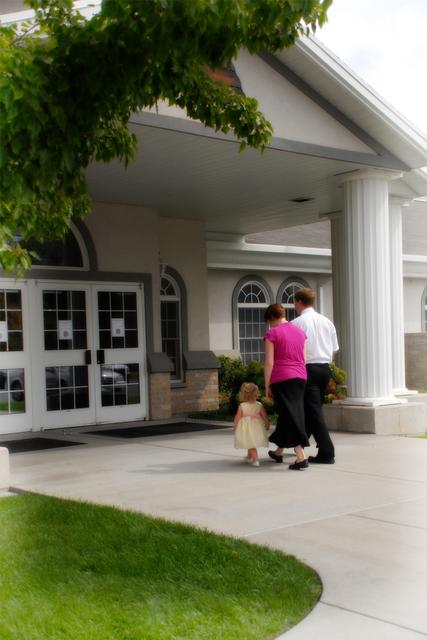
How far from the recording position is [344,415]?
39.8 ft

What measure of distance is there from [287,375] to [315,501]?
1.85 m

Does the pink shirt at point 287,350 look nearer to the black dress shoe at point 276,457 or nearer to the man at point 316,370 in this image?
the man at point 316,370

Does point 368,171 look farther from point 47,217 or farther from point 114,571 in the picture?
point 114,571

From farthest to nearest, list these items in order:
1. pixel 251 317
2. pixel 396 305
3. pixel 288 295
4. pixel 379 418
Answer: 1. pixel 288 295
2. pixel 251 317
3. pixel 396 305
4. pixel 379 418

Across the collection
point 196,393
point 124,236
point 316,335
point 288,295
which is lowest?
point 196,393

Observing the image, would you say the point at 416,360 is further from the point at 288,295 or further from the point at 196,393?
the point at 196,393

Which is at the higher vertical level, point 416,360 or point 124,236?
point 124,236

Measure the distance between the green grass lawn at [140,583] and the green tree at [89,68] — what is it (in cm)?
197

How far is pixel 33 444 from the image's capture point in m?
11.6

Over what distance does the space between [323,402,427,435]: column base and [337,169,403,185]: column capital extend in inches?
133

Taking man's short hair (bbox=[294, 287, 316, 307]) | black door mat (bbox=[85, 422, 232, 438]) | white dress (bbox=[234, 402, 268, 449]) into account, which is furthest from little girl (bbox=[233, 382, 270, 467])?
black door mat (bbox=[85, 422, 232, 438])

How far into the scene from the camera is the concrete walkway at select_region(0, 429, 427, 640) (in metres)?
4.53

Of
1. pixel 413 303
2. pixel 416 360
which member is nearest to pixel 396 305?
pixel 416 360

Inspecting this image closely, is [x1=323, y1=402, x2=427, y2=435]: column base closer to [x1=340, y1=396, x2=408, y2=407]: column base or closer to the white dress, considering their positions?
[x1=340, y1=396, x2=408, y2=407]: column base
